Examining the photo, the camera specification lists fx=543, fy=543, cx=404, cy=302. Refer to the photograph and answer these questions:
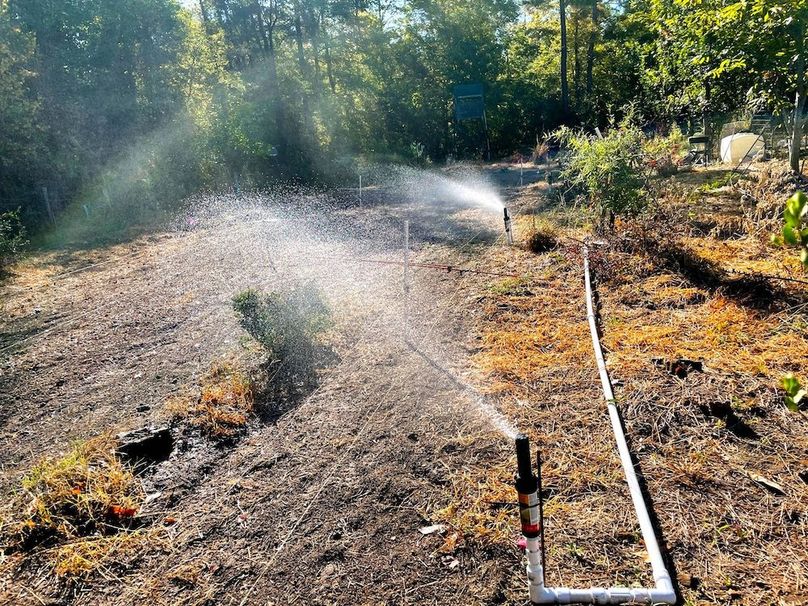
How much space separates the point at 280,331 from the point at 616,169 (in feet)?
13.6

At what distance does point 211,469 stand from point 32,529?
85 centimetres

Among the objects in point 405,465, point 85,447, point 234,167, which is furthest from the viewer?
point 234,167

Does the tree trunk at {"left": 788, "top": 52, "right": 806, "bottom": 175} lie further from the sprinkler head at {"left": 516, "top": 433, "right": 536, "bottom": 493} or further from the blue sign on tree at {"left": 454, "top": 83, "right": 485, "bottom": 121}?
the blue sign on tree at {"left": 454, "top": 83, "right": 485, "bottom": 121}

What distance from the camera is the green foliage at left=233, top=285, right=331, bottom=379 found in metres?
4.28

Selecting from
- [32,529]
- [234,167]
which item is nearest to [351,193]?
[234,167]

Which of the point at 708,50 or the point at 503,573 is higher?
the point at 708,50

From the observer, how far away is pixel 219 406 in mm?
3717

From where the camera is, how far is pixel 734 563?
6.87ft

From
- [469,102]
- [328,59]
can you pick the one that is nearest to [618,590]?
[469,102]

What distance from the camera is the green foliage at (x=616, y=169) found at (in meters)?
6.10

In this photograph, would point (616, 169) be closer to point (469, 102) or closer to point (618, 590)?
point (618, 590)

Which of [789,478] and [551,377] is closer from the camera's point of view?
[789,478]

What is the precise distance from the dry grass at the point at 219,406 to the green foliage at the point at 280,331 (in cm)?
33

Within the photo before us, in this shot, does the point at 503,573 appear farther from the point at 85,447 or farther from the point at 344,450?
the point at 85,447
